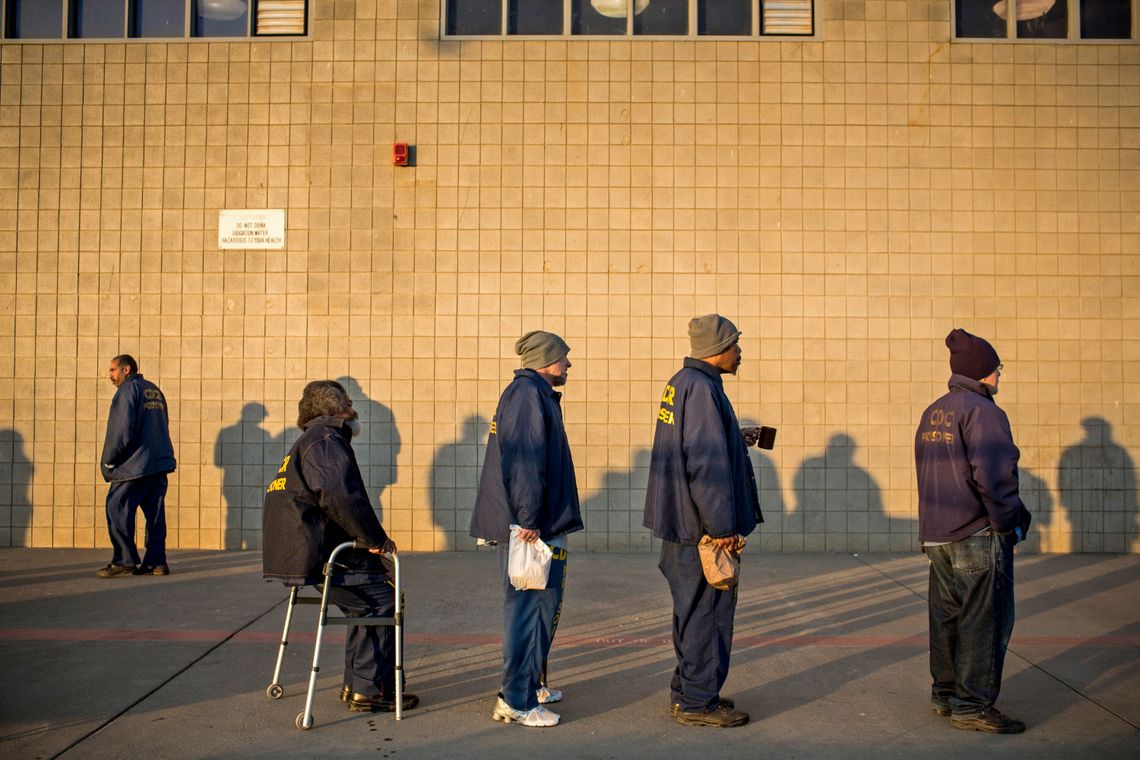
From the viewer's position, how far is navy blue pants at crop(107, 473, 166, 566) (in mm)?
8398

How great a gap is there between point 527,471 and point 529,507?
17cm

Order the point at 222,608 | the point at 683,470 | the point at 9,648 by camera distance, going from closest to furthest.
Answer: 1. the point at 683,470
2. the point at 9,648
3. the point at 222,608

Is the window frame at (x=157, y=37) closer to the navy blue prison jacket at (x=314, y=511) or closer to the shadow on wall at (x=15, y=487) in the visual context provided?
the shadow on wall at (x=15, y=487)

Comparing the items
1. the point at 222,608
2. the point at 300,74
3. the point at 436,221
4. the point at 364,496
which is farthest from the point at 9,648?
the point at 300,74

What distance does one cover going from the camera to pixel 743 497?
4.98 m

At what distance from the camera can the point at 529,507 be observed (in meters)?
4.78

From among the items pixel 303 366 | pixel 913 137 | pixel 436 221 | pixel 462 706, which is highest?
pixel 913 137

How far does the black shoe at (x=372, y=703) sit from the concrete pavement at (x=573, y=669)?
64 millimetres

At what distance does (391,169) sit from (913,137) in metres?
5.13

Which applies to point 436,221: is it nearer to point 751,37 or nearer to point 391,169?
point 391,169

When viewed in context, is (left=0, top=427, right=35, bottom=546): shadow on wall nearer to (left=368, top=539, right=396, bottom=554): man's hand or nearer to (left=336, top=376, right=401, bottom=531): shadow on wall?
(left=336, top=376, right=401, bottom=531): shadow on wall

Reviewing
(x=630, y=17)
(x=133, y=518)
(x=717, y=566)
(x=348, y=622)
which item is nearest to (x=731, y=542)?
(x=717, y=566)

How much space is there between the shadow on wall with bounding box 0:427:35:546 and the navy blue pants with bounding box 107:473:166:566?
5.87 ft

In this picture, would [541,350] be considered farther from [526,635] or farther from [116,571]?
[116,571]
